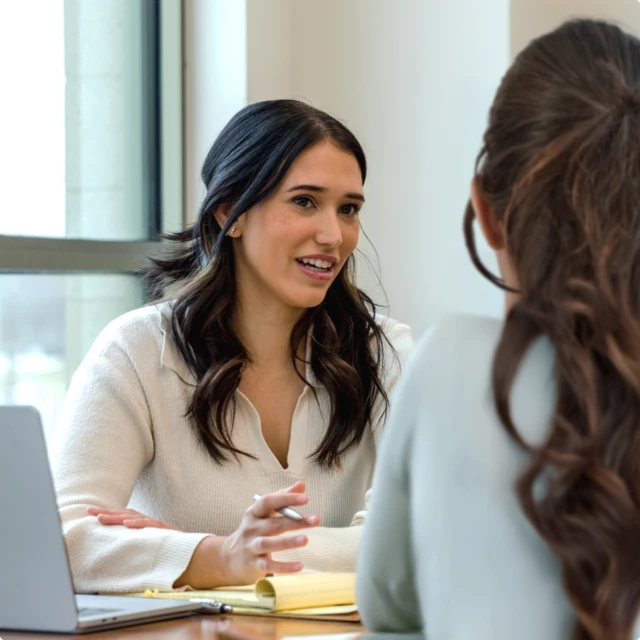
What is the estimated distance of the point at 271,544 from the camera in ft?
4.95

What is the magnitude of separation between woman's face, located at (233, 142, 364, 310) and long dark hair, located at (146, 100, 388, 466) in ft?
0.09

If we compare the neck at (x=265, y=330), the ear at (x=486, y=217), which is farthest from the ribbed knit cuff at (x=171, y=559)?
the ear at (x=486, y=217)

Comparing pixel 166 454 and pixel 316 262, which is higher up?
pixel 316 262

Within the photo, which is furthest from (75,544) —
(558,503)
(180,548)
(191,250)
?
(558,503)

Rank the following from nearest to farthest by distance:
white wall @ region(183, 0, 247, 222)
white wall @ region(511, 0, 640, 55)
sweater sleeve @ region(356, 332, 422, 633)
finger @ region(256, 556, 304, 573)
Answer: sweater sleeve @ region(356, 332, 422, 633) < finger @ region(256, 556, 304, 573) < white wall @ region(511, 0, 640, 55) < white wall @ region(183, 0, 247, 222)

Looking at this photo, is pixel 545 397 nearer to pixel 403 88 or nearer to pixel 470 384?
pixel 470 384

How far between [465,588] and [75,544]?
96 centimetres

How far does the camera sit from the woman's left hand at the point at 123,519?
1732mm

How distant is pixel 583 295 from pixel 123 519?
109 cm

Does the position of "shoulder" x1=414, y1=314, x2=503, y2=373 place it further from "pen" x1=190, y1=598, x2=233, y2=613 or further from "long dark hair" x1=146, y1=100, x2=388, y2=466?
"long dark hair" x1=146, y1=100, x2=388, y2=466

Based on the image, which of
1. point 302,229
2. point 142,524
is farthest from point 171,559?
point 302,229

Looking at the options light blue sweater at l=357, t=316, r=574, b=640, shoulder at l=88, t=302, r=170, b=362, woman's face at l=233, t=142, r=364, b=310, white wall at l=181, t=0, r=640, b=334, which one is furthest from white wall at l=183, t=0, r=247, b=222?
light blue sweater at l=357, t=316, r=574, b=640

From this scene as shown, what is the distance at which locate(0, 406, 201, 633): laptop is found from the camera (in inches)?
47.4

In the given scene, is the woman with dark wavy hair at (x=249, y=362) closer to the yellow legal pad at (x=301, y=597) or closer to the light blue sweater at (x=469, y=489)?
the yellow legal pad at (x=301, y=597)
